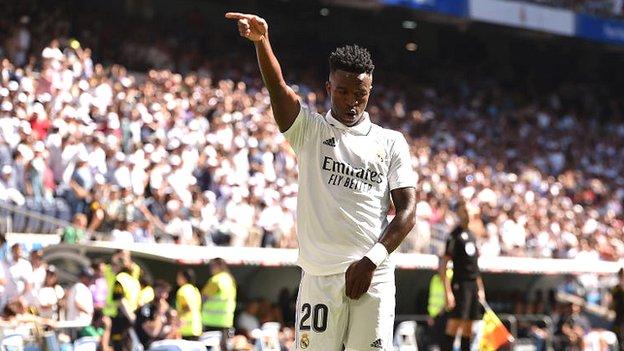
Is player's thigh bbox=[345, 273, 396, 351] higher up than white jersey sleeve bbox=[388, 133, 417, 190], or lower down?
lower down

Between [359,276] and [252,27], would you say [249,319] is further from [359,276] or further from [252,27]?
[252,27]

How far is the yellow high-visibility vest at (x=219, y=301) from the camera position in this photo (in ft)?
50.7

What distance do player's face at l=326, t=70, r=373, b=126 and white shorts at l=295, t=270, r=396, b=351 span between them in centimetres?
81

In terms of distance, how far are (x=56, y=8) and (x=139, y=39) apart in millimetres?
2189

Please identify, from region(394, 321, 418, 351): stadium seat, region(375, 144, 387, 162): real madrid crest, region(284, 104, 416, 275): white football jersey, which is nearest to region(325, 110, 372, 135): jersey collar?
region(284, 104, 416, 275): white football jersey

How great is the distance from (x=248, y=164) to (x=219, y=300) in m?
6.92

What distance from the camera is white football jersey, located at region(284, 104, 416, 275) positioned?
645cm

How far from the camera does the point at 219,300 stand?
50.9 ft

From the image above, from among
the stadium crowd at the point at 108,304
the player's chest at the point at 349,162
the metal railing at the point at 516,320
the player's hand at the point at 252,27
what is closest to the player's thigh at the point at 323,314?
the player's chest at the point at 349,162

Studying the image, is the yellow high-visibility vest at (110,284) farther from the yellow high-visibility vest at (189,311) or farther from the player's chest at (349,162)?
the player's chest at (349,162)

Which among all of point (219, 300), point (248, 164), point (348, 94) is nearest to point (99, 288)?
point (219, 300)

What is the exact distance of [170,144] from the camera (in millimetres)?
20703

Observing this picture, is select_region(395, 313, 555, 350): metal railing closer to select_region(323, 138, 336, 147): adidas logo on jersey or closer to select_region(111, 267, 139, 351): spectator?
select_region(111, 267, 139, 351): spectator

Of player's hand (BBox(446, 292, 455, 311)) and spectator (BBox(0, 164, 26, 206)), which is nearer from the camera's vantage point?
player's hand (BBox(446, 292, 455, 311))
